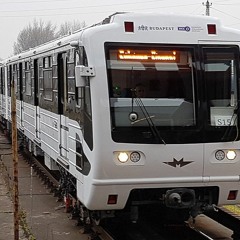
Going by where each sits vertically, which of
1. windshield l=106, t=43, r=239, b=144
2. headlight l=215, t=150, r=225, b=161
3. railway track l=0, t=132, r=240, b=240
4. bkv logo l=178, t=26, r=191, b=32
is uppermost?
bkv logo l=178, t=26, r=191, b=32

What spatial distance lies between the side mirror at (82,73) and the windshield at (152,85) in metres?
0.24

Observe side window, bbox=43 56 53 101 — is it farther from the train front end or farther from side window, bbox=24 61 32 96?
the train front end

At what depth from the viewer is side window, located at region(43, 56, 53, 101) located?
9.62m

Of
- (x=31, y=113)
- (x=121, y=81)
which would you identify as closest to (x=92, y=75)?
(x=121, y=81)

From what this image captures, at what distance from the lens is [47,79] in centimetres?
1011

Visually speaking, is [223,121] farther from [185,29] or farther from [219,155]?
[185,29]

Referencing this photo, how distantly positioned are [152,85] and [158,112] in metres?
0.34

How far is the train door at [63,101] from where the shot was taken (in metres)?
8.21

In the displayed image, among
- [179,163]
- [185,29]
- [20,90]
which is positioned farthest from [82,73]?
[20,90]

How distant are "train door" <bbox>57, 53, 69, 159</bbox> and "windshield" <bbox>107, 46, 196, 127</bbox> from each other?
1806 mm

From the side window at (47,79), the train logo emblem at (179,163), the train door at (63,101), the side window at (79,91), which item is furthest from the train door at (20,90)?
the train logo emblem at (179,163)

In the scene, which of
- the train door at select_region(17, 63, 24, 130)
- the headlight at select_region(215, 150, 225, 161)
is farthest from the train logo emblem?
the train door at select_region(17, 63, 24, 130)

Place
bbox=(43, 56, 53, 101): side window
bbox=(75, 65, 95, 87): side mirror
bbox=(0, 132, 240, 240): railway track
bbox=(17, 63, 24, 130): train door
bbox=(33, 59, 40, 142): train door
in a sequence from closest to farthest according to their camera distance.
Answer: bbox=(75, 65, 95, 87): side mirror, bbox=(0, 132, 240, 240): railway track, bbox=(43, 56, 53, 101): side window, bbox=(33, 59, 40, 142): train door, bbox=(17, 63, 24, 130): train door

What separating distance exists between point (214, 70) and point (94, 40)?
60.7 inches
